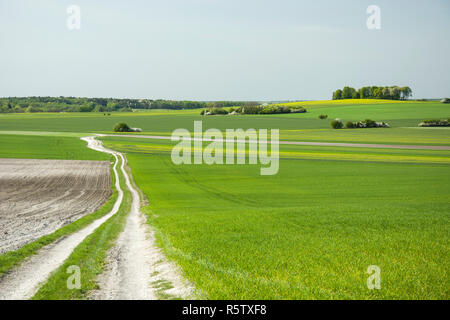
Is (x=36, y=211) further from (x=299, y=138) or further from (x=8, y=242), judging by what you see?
(x=299, y=138)

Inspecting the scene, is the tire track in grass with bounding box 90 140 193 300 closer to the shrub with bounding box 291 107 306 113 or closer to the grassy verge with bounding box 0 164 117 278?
the grassy verge with bounding box 0 164 117 278

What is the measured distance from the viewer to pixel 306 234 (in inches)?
559

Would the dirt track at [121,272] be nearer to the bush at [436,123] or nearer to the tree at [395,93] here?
the bush at [436,123]

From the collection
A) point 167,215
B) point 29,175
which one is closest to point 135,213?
point 167,215

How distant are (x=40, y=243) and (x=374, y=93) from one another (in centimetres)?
17920

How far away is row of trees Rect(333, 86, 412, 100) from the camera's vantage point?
16550 centimetres

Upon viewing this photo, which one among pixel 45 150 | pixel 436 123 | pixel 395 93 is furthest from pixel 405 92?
pixel 45 150

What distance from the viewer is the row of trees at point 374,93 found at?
16550 centimetres

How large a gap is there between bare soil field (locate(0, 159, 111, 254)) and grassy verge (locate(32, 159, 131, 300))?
2.24m

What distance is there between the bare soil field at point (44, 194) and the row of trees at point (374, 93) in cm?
15248

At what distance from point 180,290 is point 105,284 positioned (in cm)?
208

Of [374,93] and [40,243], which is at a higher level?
[374,93]

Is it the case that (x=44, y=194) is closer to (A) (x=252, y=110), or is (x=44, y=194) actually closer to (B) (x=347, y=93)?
(A) (x=252, y=110)

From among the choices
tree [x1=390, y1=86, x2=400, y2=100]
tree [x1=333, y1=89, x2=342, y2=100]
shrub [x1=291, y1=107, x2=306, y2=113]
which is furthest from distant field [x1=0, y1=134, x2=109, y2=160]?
tree [x1=333, y1=89, x2=342, y2=100]
